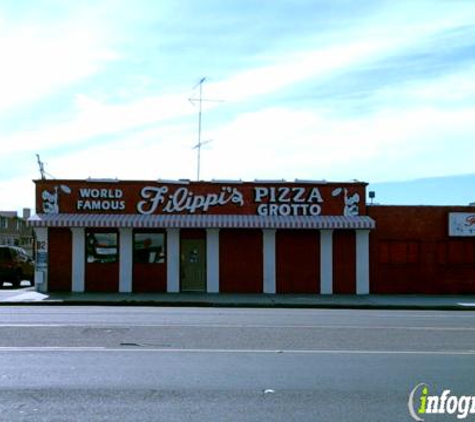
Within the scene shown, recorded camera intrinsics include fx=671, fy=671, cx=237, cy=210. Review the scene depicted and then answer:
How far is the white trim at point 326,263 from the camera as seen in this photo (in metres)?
25.0

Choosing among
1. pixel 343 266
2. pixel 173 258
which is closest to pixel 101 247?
pixel 173 258

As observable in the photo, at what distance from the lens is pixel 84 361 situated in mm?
9422

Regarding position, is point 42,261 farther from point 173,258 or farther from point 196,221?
point 196,221

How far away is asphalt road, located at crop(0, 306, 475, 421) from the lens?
693cm

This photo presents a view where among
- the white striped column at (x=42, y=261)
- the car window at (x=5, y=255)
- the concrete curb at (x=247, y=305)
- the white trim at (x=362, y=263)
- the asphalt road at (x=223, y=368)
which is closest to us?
the asphalt road at (x=223, y=368)

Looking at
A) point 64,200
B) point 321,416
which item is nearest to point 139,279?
point 64,200

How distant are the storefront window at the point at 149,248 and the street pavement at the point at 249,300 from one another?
1.51 m

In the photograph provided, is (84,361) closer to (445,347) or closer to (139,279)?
(445,347)

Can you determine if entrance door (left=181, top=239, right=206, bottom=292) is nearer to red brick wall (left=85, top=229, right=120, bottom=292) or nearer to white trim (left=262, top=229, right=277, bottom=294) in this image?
white trim (left=262, top=229, right=277, bottom=294)

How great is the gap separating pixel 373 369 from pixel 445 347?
2.79m

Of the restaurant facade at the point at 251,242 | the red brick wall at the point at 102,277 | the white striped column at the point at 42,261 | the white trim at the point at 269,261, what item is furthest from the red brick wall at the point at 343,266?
the white striped column at the point at 42,261

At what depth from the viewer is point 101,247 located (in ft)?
81.7

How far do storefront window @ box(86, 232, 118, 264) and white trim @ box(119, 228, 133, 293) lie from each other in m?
0.29

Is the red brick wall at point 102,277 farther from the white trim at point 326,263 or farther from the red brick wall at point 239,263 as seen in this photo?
the white trim at point 326,263
